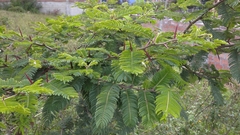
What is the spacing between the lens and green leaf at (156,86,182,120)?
66 centimetres

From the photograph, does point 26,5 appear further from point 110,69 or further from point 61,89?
point 61,89

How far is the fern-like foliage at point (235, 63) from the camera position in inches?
42.5

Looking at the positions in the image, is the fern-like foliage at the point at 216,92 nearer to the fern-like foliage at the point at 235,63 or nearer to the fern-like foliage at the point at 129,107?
the fern-like foliage at the point at 235,63

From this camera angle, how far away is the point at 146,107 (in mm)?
766

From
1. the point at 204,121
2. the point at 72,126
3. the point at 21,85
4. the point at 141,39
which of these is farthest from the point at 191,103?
the point at 21,85

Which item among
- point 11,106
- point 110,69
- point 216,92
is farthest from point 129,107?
point 216,92

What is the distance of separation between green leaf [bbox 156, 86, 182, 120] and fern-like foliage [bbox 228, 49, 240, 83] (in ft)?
1.56

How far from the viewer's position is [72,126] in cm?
170

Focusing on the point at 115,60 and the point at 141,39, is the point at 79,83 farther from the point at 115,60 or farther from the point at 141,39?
the point at 141,39

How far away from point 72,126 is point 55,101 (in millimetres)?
915

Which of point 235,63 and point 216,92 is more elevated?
point 235,63

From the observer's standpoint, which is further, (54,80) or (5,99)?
(54,80)

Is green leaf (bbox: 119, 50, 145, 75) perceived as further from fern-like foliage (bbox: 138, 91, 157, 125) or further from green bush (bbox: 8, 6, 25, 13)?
green bush (bbox: 8, 6, 25, 13)

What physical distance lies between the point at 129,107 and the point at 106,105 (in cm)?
8
